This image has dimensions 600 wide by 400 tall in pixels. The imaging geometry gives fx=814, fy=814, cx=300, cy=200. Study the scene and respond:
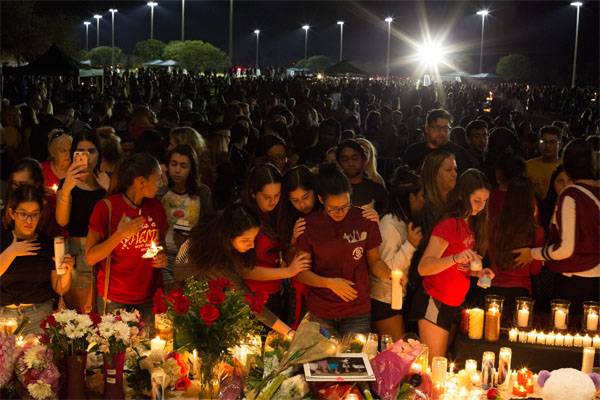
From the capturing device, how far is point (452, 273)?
533cm

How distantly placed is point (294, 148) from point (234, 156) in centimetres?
106

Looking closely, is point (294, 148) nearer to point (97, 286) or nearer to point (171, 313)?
point (97, 286)

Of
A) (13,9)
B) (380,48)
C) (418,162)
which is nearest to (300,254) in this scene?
(418,162)

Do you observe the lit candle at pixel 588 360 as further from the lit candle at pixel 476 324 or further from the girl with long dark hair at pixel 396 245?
the girl with long dark hair at pixel 396 245

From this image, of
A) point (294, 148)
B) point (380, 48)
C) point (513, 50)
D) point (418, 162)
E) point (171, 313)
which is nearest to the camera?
point (171, 313)

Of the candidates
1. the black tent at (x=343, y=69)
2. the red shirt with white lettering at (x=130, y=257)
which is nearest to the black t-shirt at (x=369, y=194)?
the red shirt with white lettering at (x=130, y=257)

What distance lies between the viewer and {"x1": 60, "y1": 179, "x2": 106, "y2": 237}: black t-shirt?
588cm

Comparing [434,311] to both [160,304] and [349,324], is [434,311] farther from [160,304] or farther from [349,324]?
[160,304]

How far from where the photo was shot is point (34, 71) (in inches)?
735

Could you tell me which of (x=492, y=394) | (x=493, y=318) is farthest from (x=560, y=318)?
(x=492, y=394)

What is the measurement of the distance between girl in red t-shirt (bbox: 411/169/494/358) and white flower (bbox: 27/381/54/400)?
2.49 metres

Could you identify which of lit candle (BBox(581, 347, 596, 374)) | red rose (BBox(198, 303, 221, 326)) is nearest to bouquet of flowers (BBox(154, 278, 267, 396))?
red rose (BBox(198, 303, 221, 326))

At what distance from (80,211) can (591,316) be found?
3.60m

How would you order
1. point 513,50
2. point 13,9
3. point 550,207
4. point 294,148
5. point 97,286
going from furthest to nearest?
point 513,50
point 13,9
point 294,148
point 550,207
point 97,286
